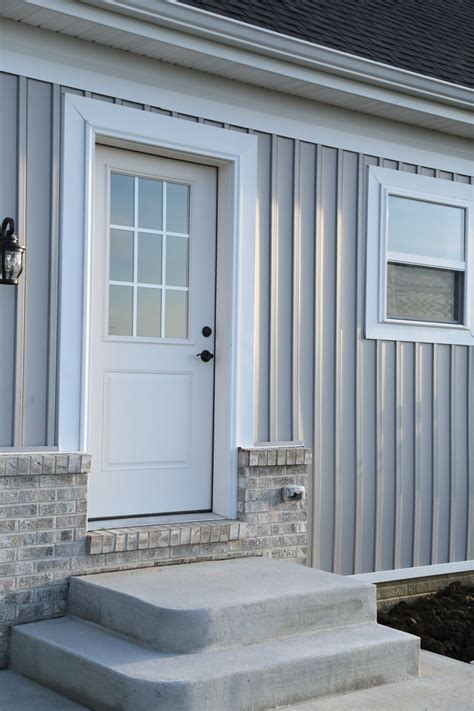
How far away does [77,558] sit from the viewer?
489 centimetres

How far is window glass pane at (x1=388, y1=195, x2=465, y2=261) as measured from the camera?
6527 millimetres

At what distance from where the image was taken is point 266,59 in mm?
5441

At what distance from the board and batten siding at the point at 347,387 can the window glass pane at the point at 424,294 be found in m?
0.24

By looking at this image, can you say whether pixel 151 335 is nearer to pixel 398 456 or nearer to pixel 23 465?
pixel 23 465

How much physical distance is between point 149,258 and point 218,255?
0.47 metres

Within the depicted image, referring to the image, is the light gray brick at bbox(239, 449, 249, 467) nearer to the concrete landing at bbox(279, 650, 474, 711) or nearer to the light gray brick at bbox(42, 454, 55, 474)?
the light gray brick at bbox(42, 454, 55, 474)

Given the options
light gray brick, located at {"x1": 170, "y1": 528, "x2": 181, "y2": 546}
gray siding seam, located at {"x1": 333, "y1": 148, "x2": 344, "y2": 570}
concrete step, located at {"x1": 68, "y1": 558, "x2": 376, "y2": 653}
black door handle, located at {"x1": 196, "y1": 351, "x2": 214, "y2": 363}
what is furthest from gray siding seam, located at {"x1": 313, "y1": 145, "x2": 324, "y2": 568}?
light gray brick, located at {"x1": 170, "y1": 528, "x2": 181, "y2": 546}

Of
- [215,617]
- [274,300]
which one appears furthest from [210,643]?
[274,300]

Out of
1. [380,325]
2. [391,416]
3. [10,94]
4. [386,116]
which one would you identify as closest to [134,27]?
[10,94]

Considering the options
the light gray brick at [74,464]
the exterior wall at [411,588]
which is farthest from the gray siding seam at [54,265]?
the exterior wall at [411,588]

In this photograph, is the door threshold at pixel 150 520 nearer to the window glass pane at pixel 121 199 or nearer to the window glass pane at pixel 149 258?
the window glass pane at pixel 149 258

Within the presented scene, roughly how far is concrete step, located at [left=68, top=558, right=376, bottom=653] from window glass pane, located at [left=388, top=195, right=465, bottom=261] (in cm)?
247

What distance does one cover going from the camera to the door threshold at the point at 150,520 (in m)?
5.20

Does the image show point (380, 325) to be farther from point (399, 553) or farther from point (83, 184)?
point (83, 184)
